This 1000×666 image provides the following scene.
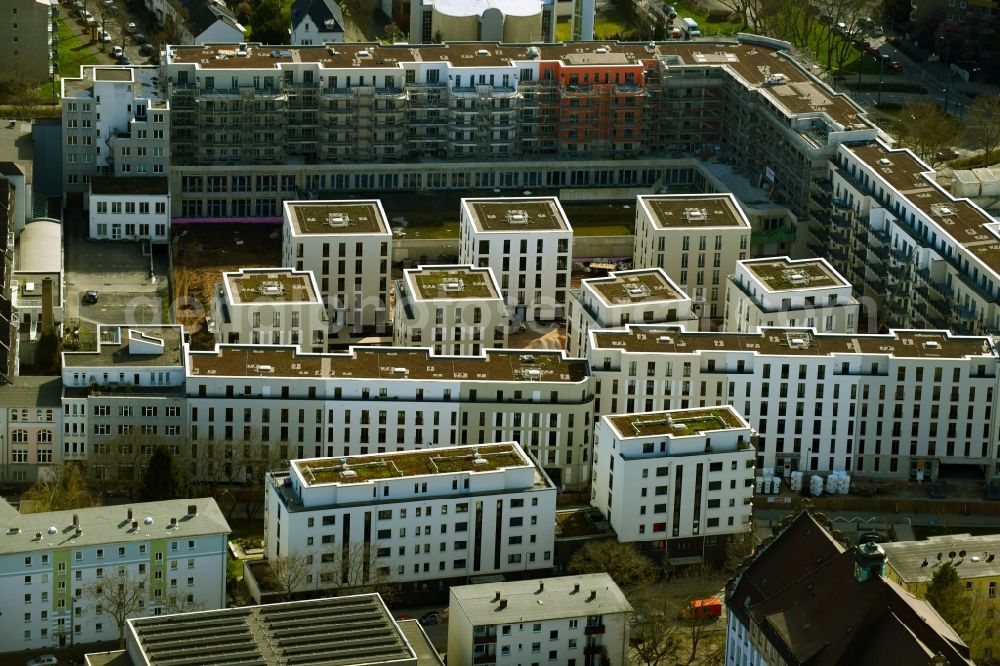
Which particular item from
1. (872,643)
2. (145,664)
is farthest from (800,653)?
(145,664)

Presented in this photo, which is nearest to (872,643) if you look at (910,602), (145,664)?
(910,602)

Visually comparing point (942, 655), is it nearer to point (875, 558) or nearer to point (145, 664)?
point (875, 558)

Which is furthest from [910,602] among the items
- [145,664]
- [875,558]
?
[145,664]

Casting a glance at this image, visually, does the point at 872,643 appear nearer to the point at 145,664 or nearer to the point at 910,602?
the point at 910,602

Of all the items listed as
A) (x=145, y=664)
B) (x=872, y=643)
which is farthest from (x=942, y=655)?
(x=145, y=664)

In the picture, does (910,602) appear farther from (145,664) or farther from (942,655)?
(145,664)

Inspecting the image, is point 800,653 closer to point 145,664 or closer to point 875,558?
point 875,558
